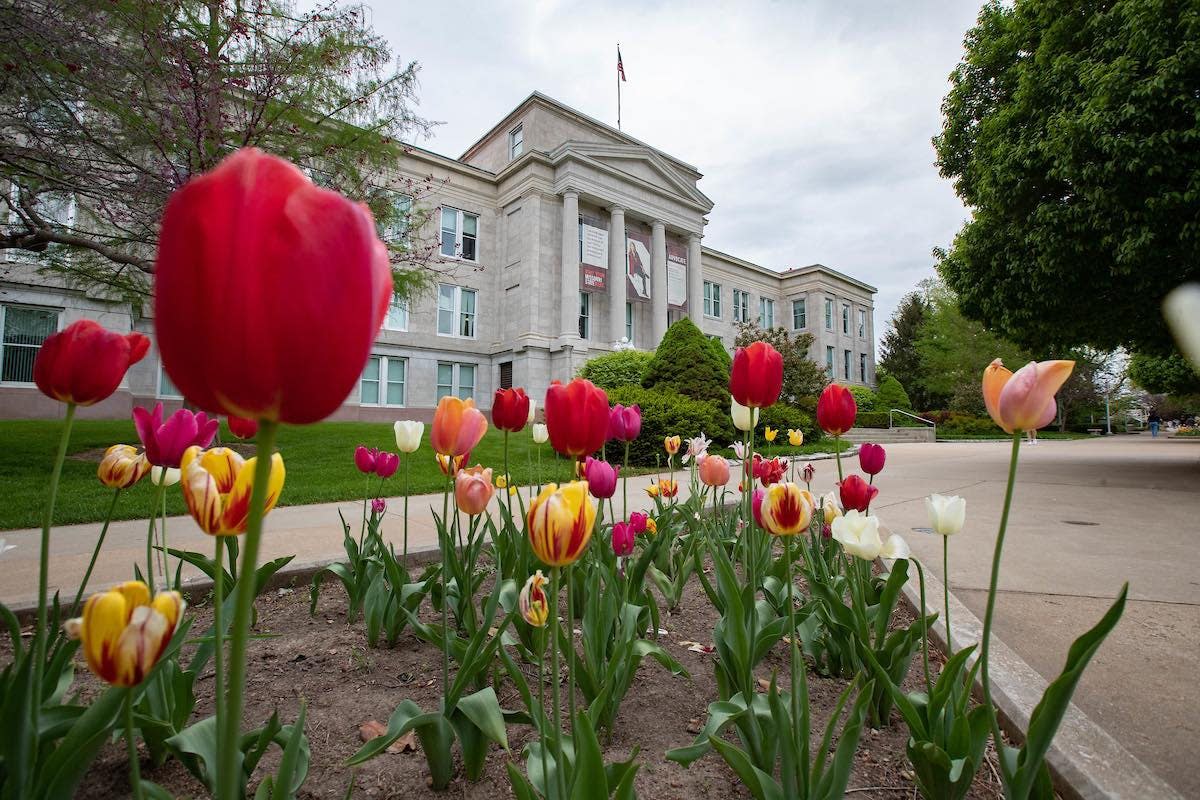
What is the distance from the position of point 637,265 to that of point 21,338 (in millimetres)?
19797

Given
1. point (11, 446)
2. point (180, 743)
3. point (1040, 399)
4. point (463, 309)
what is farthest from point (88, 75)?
point (463, 309)

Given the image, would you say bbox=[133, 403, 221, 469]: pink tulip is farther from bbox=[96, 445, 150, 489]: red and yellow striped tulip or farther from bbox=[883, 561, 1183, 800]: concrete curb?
bbox=[883, 561, 1183, 800]: concrete curb

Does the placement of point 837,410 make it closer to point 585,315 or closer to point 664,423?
point 664,423

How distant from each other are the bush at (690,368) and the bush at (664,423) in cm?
96

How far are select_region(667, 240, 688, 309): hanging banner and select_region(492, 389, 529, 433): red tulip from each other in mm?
25067

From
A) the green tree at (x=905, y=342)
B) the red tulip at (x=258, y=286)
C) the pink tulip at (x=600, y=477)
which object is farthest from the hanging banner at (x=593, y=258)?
the green tree at (x=905, y=342)

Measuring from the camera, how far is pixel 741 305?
112ft

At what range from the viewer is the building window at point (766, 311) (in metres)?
35.5

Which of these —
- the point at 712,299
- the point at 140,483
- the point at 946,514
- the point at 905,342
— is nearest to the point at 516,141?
the point at 712,299

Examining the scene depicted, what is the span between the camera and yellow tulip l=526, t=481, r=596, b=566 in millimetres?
854

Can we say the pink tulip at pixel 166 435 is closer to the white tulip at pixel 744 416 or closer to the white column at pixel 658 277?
the white tulip at pixel 744 416

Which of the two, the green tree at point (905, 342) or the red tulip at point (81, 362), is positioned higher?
the green tree at point (905, 342)

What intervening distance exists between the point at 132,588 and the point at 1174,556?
462 cm

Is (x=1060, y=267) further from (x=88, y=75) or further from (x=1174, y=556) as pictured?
(x=88, y=75)
